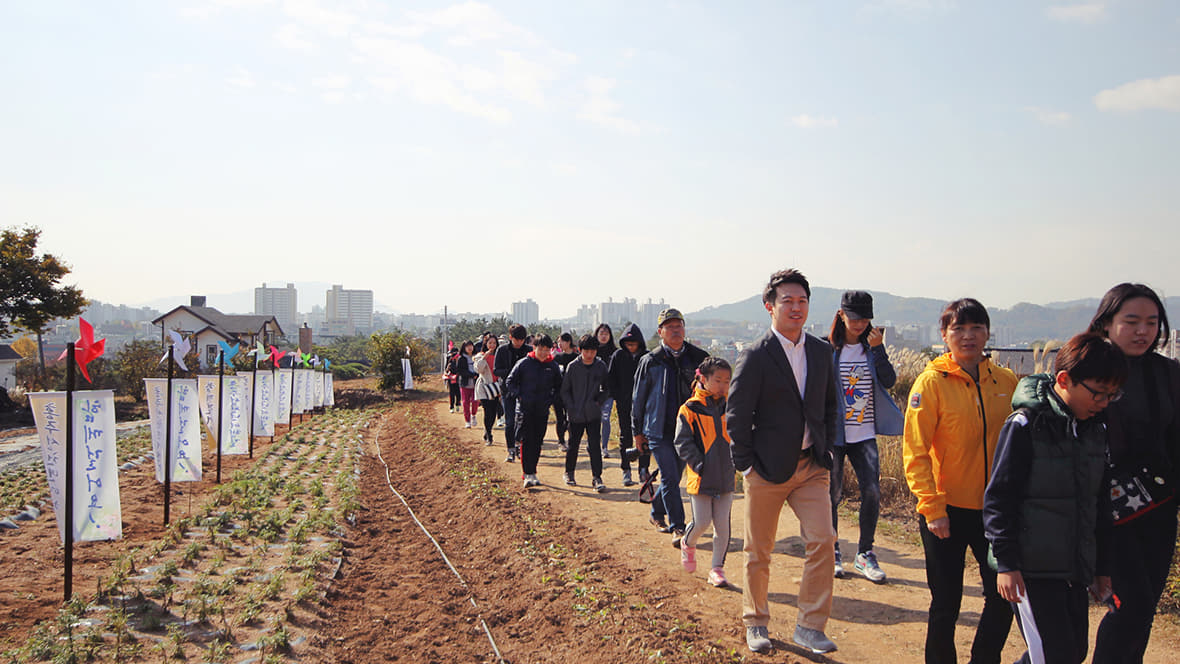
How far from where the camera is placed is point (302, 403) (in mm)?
19359

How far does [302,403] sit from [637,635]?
56.6 feet

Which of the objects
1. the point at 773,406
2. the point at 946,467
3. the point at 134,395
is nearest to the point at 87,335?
the point at 773,406

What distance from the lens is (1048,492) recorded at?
105 inches

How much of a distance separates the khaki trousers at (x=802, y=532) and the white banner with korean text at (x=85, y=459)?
16.6 feet

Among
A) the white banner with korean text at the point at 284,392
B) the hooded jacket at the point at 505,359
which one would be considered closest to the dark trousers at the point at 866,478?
the hooded jacket at the point at 505,359

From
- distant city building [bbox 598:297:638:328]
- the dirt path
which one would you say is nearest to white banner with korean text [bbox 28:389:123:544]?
the dirt path

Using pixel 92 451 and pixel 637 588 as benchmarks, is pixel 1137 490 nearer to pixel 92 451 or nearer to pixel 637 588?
pixel 637 588

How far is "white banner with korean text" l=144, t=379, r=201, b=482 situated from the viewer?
26.0 ft

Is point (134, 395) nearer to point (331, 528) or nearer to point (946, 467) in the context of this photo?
point (331, 528)

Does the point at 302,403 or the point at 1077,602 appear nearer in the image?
the point at 1077,602

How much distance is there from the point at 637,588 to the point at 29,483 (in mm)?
9726

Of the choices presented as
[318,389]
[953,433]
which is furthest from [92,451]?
[318,389]

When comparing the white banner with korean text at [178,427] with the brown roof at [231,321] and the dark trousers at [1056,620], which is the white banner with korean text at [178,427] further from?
the brown roof at [231,321]

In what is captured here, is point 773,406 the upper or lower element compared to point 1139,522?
upper
